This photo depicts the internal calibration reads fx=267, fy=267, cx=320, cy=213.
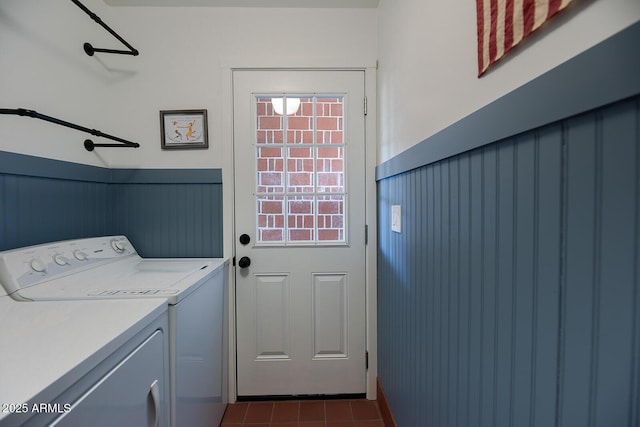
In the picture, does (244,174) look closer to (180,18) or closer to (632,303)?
(180,18)

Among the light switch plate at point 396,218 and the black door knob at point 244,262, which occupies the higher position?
the light switch plate at point 396,218

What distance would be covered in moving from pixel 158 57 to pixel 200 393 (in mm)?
1839

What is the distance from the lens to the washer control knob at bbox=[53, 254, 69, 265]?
109 cm

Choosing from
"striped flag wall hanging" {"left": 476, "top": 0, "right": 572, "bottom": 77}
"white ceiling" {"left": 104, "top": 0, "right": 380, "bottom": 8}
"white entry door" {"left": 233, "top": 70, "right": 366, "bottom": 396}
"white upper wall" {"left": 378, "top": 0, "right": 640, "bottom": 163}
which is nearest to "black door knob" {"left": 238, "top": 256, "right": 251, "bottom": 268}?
"white entry door" {"left": 233, "top": 70, "right": 366, "bottom": 396}

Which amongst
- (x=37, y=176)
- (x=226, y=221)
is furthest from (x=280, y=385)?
(x=37, y=176)

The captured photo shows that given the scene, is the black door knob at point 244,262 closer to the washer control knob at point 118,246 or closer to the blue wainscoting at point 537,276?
the washer control knob at point 118,246

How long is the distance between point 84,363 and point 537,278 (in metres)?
0.92

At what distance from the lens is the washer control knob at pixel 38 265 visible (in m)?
1.00

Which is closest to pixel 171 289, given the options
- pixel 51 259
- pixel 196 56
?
pixel 51 259

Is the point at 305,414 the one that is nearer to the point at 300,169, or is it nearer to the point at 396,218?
the point at 396,218

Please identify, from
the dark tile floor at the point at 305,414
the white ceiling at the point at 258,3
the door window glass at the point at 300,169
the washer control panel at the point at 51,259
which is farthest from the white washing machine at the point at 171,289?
the white ceiling at the point at 258,3

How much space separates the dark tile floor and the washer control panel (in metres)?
1.11

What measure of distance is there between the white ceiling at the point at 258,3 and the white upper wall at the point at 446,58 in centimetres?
17

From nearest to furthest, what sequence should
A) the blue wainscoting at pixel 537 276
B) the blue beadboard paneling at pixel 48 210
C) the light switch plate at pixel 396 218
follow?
1. the blue wainscoting at pixel 537 276
2. the blue beadboard paneling at pixel 48 210
3. the light switch plate at pixel 396 218
